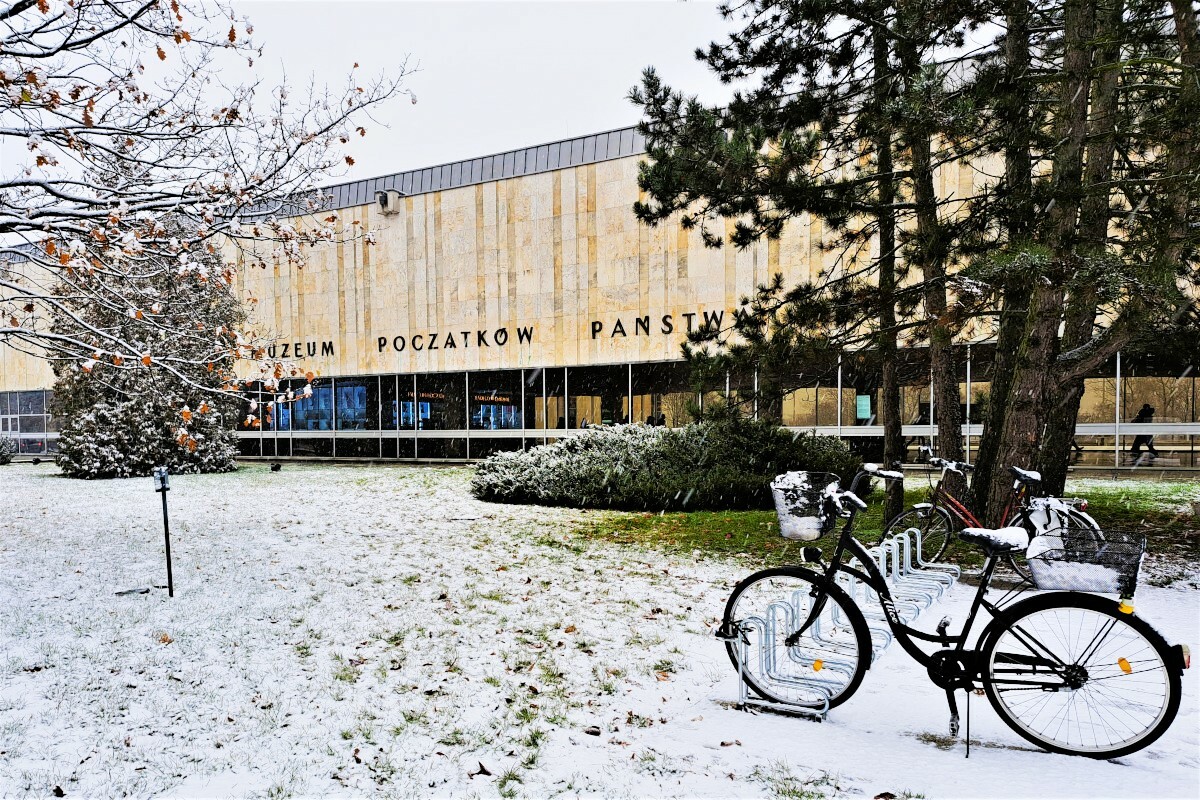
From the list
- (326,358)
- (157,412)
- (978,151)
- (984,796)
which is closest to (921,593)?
(984,796)

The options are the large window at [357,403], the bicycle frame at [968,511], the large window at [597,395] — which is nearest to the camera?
the bicycle frame at [968,511]

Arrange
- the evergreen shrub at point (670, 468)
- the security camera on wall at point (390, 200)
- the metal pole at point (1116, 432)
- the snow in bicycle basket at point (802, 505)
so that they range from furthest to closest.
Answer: the security camera on wall at point (390, 200), the metal pole at point (1116, 432), the evergreen shrub at point (670, 468), the snow in bicycle basket at point (802, 505)

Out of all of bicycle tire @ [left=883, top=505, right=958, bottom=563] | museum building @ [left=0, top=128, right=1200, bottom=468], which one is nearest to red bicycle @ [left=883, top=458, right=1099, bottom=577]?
bicycle tire @ [left=883, top=505, right=958, bottom=563]

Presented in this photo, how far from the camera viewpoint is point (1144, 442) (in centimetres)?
1614

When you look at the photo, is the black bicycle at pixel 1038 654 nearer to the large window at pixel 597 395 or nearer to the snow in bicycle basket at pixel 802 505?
the snow in bicycle basket at pixel 802 505

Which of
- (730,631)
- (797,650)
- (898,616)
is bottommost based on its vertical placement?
(797,650)

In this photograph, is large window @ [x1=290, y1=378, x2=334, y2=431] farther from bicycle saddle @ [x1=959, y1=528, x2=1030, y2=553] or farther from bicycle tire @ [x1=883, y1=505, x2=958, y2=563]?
bicycle saddle @ [x1=959, y1=528, x2=1030, y2=553]

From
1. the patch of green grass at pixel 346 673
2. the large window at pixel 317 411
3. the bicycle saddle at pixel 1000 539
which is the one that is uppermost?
the large window at pixel 317 411

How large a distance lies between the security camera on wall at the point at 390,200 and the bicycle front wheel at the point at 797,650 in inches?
879

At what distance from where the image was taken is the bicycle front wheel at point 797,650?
3.93 m

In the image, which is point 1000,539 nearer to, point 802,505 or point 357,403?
point 802,505

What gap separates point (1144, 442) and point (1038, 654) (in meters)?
16.0

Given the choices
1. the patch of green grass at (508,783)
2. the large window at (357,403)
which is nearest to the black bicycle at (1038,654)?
the patch of green grass at (508,783)

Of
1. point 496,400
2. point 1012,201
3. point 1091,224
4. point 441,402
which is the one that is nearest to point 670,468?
point 1012,201
